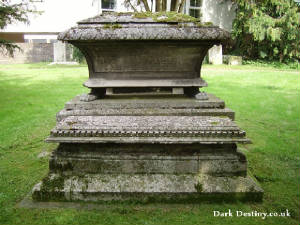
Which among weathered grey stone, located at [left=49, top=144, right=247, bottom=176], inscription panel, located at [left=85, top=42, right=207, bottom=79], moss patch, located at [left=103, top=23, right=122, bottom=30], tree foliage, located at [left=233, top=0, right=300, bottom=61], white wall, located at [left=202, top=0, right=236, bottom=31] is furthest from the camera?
white wall, located at [left=202, top=0, right=236, bottom=31]

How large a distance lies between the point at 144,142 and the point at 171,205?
0.70 meters

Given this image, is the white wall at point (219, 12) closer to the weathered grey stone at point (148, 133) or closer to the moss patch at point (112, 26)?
the moss patch at point (112, 26)

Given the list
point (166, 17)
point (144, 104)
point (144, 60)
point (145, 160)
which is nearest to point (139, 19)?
point (166, 17)

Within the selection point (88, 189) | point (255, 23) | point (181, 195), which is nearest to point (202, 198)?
point (181, 195)

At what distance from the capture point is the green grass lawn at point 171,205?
2.56 meters

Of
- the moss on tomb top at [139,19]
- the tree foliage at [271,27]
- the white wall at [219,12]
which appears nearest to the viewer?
the moss on tomb top at [139,19]

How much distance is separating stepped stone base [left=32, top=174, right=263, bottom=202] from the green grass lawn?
0.09 m

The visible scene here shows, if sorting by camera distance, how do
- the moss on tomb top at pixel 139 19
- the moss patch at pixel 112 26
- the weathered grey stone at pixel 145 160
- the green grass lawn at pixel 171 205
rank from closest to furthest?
the green grass lawn at pixel 171 205 < the weathered grey stone at pixel 145 160 < the moss patch at pixel 112 26 < the moss on tomb top at pixel 139 19

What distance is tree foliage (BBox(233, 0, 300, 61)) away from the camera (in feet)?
49.1

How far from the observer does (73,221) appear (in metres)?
2.48

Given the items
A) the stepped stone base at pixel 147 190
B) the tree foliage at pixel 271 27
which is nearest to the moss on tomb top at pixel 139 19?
the stepped stone base at pixel 147 190

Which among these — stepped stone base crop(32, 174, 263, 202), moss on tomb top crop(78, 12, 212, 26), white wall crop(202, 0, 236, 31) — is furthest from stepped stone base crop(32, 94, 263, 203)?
white wall crop(202, 0, 236, 31)

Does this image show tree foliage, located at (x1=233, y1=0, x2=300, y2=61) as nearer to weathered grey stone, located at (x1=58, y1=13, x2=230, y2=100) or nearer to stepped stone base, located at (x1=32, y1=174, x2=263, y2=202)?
weathered grey stone, located at (x1=58, y1=13, x2=230, y2=100)

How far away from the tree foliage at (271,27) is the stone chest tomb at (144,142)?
1343 centimetres
